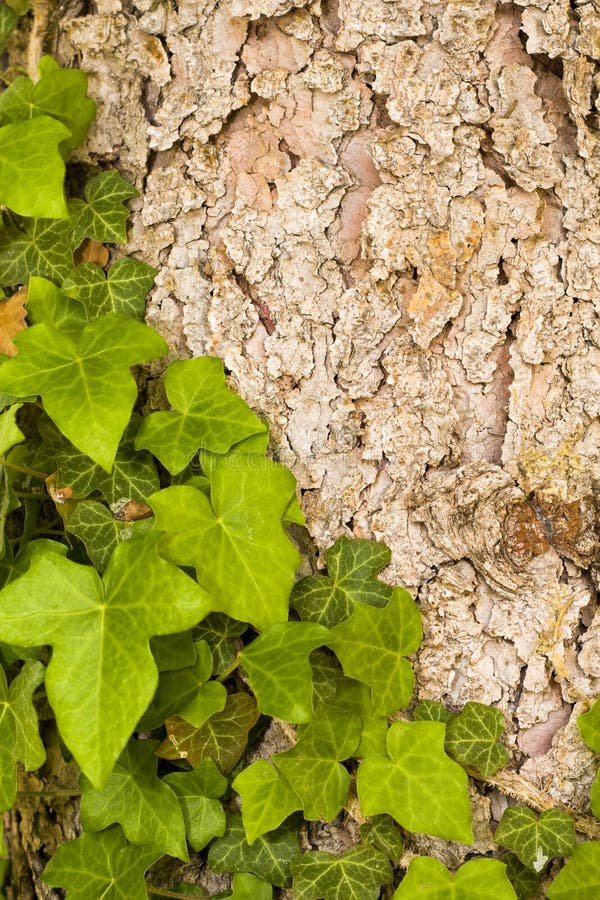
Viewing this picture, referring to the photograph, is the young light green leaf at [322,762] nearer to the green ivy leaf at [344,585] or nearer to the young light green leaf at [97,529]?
the green ivy leaf at [344,585]

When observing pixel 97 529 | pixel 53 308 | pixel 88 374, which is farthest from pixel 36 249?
pixel 97 529

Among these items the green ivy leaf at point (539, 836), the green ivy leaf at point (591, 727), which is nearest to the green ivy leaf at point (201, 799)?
the green ivy leaf at point (539, 836)

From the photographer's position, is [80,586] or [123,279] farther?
[123,279]

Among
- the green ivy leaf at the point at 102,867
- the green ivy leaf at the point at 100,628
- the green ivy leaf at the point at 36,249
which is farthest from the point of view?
the green ivy leaf at the point at 36,249

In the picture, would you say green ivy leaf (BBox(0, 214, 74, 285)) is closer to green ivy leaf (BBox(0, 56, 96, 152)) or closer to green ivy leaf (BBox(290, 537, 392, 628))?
green ivy leaf (BBox(0, 56, 96, 152))

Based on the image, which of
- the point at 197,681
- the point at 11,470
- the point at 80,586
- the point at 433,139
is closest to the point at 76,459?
the point at 11,470

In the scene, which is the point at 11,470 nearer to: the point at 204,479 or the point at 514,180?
the point at 204,479

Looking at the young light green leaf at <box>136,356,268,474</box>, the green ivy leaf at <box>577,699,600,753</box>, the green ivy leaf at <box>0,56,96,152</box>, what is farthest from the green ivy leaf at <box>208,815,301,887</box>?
the green ivy leaf at <box>0,56,96,152</box>
